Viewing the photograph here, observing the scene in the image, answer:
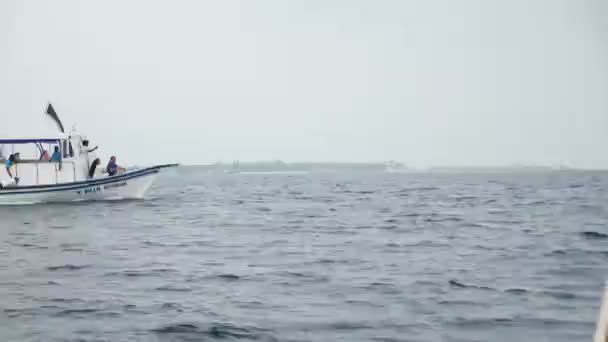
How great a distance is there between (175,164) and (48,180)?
8.84 meters

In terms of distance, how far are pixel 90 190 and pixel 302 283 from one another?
3248 centimetres

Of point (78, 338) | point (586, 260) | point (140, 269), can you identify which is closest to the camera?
point (78, 338)

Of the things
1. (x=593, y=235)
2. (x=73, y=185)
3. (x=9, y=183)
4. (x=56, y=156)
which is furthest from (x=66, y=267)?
(x=9, y=183)

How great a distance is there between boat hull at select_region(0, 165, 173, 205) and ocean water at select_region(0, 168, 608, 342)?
14327mm

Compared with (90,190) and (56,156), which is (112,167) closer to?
(90,190)

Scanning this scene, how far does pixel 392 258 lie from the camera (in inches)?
711

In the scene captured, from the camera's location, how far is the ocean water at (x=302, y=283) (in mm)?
10070

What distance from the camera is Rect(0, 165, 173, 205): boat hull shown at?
135 feet

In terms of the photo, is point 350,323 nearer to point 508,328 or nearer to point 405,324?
point 405,324

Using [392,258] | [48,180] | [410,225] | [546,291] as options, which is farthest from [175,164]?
[546,291]

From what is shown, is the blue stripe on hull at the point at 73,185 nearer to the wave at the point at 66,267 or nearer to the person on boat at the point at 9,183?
the person on boat at the point at 9,183

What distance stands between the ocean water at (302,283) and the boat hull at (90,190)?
47.0 feet

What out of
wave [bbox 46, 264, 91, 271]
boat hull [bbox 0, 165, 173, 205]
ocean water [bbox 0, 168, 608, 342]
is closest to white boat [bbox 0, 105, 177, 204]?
boat hull [bbox 0, 165, 173, 205]

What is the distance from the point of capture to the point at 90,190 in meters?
43.2
